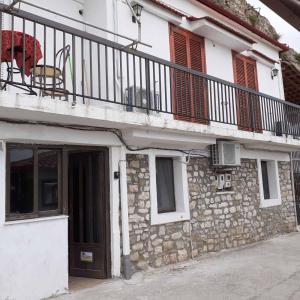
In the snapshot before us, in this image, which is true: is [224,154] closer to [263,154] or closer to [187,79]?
[187,79]

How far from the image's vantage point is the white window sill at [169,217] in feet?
25.4

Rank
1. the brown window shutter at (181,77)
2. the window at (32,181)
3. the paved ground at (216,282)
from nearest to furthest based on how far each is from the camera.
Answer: the window at (32,181) → the paved ground at (216,282) → the brown window shutter at (181,77)

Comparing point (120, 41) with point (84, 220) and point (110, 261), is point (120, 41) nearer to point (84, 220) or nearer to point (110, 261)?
point (84, 220)

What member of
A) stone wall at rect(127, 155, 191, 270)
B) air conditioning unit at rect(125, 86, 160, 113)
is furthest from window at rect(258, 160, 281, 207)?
air conditioning unit at rect(125, 86, 160, 113)

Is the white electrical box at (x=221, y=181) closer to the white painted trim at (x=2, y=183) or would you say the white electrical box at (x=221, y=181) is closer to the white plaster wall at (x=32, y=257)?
the white plaster wall at (x=32, y=257)

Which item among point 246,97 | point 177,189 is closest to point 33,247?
point 177,189

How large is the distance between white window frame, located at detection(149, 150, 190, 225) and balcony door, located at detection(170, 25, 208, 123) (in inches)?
36.7

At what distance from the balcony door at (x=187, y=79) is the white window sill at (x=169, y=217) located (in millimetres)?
2006

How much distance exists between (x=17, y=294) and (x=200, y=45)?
22.9ft

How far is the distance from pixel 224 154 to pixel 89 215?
364 centimetres

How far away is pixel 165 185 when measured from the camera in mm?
8609

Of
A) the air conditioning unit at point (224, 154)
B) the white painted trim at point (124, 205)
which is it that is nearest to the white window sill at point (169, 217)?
the white painted trim at point (124, 205)

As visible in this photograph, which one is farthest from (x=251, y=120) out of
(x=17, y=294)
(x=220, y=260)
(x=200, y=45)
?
(x=17, y=294)

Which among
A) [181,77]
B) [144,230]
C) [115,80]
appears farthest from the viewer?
[181,77]
